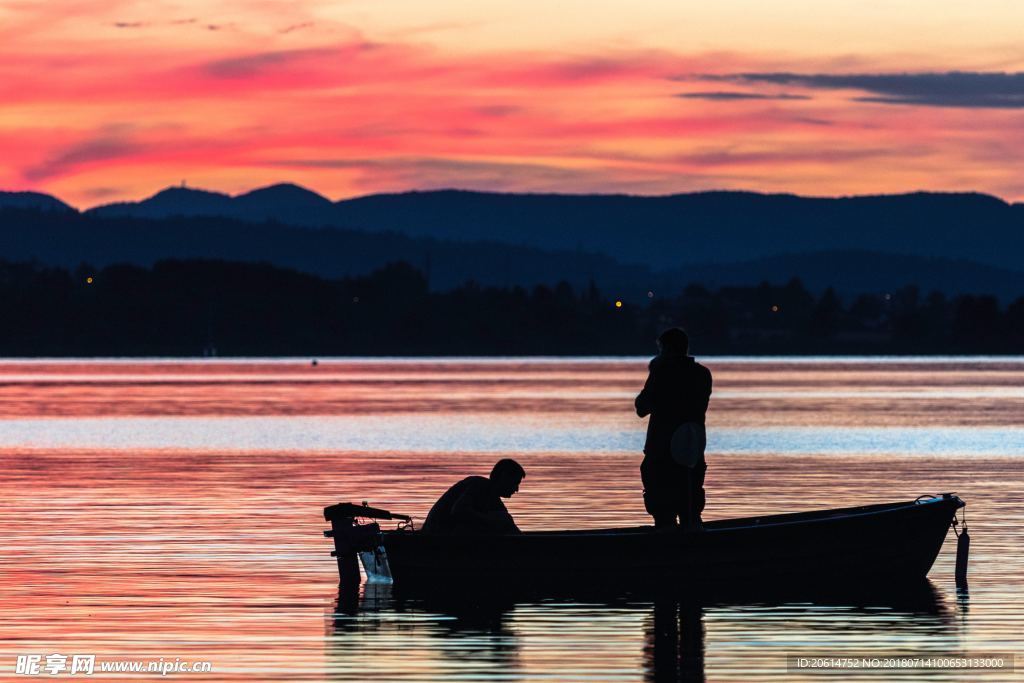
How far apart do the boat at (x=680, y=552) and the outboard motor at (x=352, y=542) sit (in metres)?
0.02

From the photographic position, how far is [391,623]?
21.5 m

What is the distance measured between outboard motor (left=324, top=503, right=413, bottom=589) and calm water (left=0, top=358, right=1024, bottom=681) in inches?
17.3

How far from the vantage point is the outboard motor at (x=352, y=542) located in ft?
79.0

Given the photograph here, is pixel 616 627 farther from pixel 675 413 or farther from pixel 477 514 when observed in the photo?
pixel 477 514

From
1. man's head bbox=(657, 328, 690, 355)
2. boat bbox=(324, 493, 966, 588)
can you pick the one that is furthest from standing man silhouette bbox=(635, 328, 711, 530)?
boat bbox=(324, 493, 966, 588)

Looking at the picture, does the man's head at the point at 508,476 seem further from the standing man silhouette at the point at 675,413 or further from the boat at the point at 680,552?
the standing man silhouette at the point at 675,413

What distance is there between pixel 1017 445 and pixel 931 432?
808cm

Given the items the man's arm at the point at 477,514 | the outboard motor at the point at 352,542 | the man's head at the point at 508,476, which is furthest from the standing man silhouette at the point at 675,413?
the outboard motor at the point at 352,542

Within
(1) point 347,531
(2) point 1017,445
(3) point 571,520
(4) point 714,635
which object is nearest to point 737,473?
(3) point 571,520

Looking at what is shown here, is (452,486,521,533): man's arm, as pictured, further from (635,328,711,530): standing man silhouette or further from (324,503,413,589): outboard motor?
(635,328,711,530): standing man silhouette

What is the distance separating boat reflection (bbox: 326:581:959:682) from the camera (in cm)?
1877

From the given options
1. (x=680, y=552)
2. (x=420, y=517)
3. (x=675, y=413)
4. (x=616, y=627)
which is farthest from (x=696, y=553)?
(x=420, y=517)

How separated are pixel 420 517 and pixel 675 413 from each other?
1148cm

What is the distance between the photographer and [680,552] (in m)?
23.0
